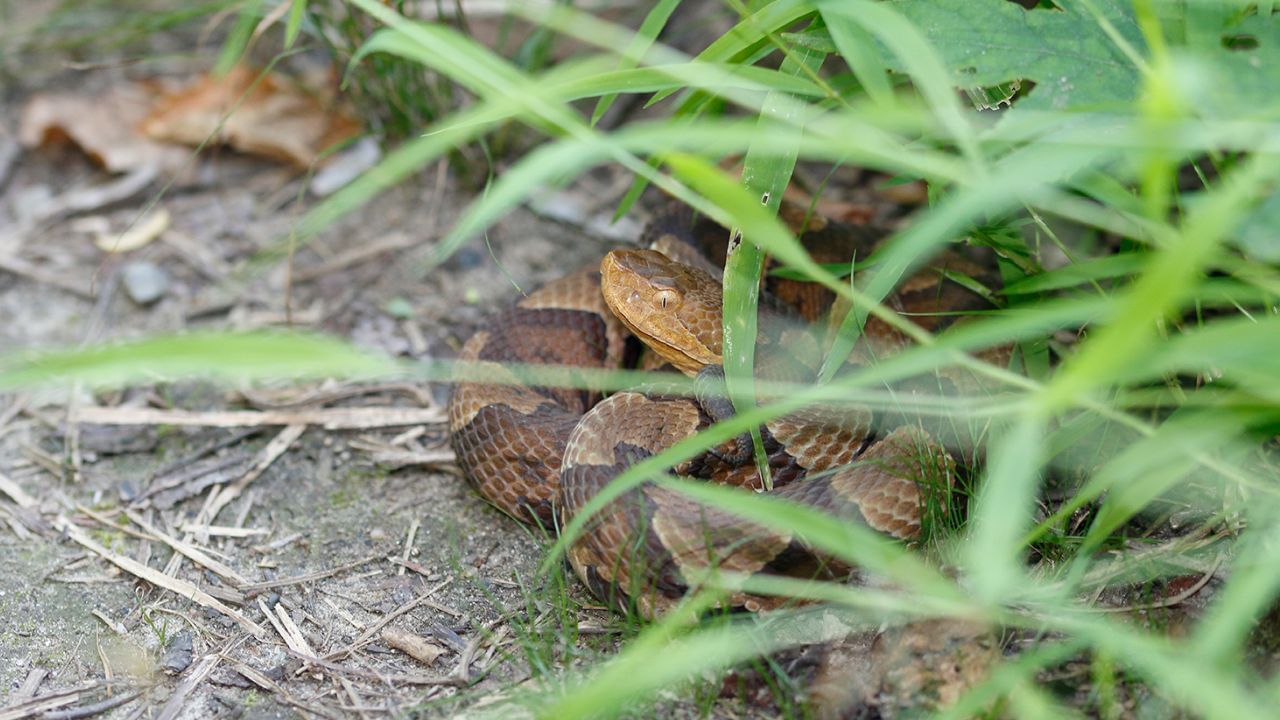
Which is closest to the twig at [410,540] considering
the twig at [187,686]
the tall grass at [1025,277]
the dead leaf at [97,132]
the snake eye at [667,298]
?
the twig at [187,686]

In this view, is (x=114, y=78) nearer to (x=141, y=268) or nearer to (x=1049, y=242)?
(x=141, y=268)

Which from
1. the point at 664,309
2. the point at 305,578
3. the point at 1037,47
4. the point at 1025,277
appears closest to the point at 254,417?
the point at 305,578

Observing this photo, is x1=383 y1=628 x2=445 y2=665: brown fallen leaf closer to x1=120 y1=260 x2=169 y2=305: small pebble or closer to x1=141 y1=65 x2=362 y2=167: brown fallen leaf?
x1=120 y1=260 x2=169 y2=305: small pebble

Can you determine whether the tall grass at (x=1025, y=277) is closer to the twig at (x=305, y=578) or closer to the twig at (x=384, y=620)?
the twig at (x=384, y=620)

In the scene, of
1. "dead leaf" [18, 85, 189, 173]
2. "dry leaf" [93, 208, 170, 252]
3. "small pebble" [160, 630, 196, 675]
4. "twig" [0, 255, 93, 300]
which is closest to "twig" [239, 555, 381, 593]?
"small pebble" [160, 630, 196, 675]

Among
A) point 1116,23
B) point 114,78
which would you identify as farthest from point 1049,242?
point 114,78

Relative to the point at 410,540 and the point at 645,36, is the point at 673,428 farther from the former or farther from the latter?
the point at 645,36
